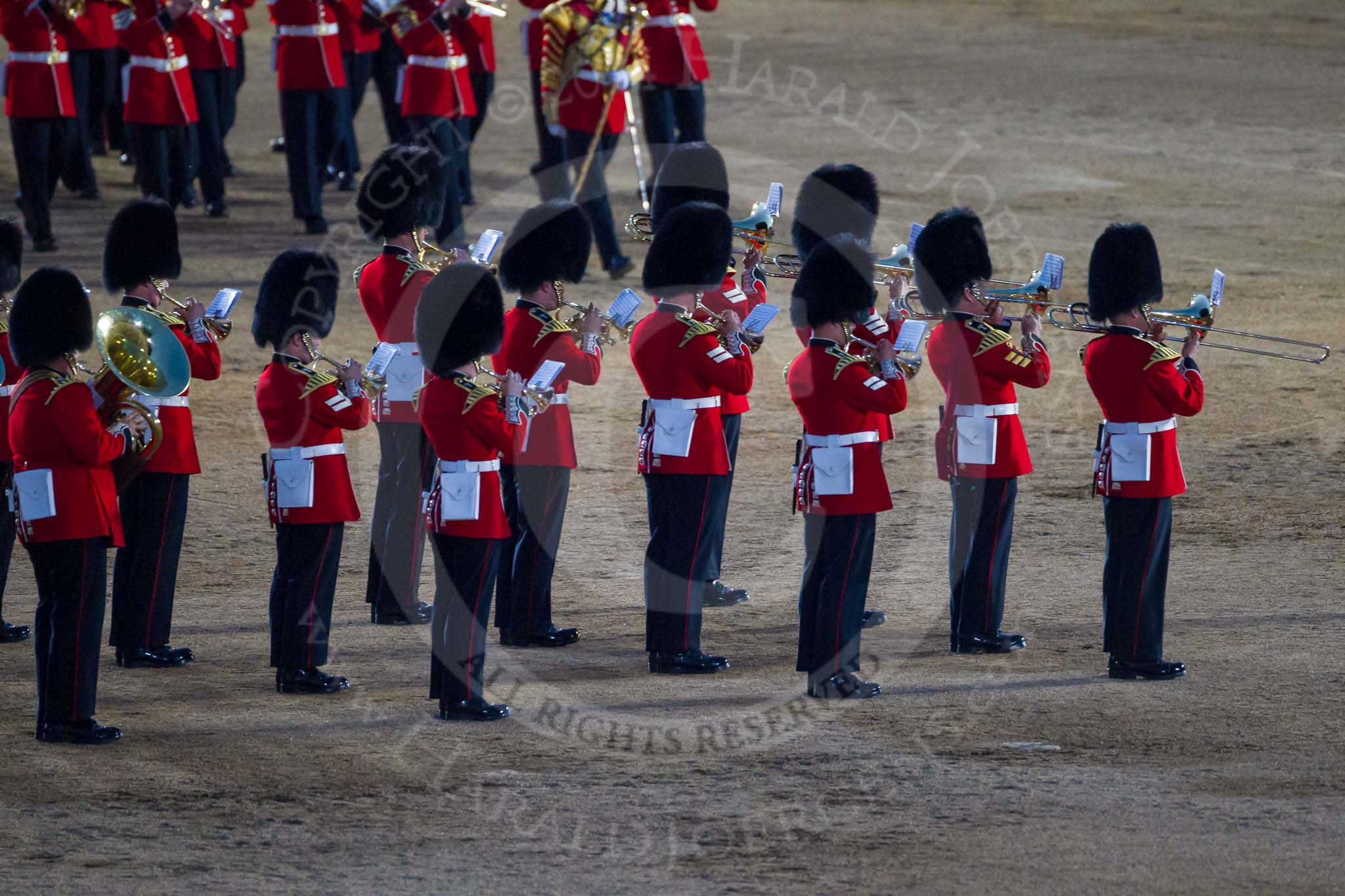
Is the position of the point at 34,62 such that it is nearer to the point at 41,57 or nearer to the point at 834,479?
the point at 41,57

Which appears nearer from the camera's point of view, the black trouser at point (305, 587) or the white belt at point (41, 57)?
the black trouser at point (305, 587)

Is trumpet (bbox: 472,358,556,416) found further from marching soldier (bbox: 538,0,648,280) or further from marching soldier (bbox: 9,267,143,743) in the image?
marching soldier (bbox: 538,0,648,280)

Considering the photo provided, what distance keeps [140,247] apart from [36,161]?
4.32 metres

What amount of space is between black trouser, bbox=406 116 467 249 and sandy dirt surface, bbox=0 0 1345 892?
1.83 feet

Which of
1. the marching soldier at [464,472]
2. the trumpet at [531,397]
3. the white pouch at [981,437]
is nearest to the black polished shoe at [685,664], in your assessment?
the marching soldier at [464,472]

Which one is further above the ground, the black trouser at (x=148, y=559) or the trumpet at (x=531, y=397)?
the trumpet at (x=531, y=397)

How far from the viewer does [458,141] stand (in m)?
9.67

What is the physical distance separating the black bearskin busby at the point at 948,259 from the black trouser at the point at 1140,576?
0.67m

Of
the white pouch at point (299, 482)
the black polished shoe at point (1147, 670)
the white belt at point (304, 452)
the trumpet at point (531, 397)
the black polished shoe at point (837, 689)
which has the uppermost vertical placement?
the trumpet at point (531, 397)

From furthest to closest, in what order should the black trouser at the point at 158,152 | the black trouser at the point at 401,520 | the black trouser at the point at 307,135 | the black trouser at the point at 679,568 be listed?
1. the black trouser at the point at 307,135
2. the black trouser at the point at 158,152
3. the black trouser at the point at 401,520
4. the black trouser at the point at 679,568

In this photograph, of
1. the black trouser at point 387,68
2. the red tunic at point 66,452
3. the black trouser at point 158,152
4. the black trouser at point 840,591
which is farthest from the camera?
the black trouser at point 387,68

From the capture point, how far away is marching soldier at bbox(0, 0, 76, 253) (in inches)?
351

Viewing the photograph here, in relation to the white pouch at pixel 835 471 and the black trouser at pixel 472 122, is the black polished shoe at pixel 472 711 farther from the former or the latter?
the black trouser at pixel 472 122

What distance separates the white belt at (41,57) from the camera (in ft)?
29.2
